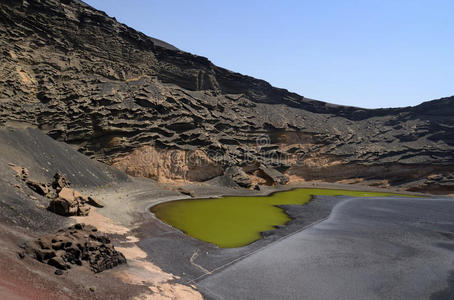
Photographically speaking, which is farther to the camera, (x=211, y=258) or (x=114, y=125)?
(x=114, y=125)

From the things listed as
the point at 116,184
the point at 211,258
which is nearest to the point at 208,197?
the point at 116,184

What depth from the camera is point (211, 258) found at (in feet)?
47.7

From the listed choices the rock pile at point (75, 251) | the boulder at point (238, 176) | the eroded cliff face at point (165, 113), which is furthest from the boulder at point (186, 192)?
the rock pile at point (75, 251)

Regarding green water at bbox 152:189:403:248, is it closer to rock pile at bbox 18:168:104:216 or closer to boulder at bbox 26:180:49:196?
rock pile at bbox 18:168:104:216

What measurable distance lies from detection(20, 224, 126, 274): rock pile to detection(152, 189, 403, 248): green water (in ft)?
22.9

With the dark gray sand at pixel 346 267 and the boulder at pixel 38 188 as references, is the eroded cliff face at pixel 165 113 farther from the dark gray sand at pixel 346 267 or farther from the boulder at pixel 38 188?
the dark gray sand at pixel 346 267

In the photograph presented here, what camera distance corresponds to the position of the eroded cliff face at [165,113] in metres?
37.6

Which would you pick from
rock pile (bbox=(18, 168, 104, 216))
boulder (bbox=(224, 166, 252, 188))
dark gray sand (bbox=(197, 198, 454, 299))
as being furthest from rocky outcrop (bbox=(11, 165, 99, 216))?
boulder (bbox=(224, 166, 252, 188))

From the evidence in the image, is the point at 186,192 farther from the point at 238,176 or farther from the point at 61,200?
the point at 61,200

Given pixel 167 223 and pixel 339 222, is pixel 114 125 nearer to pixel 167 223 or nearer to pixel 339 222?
pixel 167 223

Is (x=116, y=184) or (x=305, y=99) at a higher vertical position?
(x=305, y=99)

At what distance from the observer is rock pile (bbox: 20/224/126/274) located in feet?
32.6

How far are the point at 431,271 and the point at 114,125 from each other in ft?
124

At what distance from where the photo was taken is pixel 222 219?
24.0 meters
